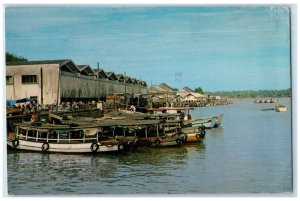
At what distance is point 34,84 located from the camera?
510 cm

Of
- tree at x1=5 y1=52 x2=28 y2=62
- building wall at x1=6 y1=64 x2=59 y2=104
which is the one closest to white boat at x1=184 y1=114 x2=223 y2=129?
building wall at x1=6 y1=64 x2=59 y2=104

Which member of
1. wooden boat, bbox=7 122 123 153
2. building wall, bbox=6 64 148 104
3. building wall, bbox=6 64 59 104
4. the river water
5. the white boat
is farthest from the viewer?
wooden boat, bbox=7 122 123 153

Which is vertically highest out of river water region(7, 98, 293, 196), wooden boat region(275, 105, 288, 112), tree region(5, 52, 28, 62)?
tree region(5, 52, 28, 62)

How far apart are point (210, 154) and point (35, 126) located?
6.97 feet

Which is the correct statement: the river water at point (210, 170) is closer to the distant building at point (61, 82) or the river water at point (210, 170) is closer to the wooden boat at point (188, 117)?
the wooden boat at point (188, 117)

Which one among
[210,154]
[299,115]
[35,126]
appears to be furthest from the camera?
[35,126]

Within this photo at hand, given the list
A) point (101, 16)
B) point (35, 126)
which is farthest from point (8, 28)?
point (35, 126)

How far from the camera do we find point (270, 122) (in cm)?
464

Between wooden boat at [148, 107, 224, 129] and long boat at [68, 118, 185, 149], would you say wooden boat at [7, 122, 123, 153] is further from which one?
wooden boat at [148, 107, 224, 129]

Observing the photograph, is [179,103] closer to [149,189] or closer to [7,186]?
[149,189]

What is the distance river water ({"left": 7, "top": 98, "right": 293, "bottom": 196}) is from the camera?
463 cm

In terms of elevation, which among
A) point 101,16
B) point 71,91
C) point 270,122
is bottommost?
point 270,122

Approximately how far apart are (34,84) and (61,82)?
305mm

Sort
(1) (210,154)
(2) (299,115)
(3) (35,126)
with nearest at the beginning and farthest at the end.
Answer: (2) (299,115) → (1) (210,154) → (3) (35,126)
